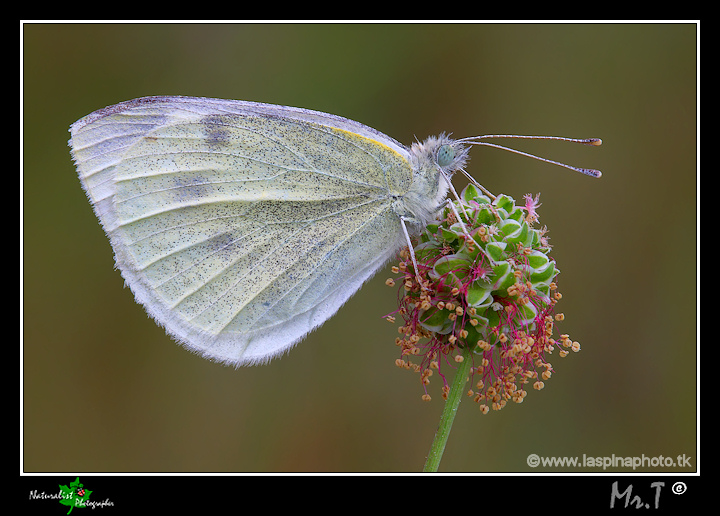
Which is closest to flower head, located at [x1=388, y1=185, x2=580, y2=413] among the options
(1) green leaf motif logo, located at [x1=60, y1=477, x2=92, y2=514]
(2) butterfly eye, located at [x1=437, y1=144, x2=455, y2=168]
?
(2) butterfly eye, located at [x1=437, y1=144, x2=455, y2=168]

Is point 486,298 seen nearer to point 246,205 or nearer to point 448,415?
point 448,415

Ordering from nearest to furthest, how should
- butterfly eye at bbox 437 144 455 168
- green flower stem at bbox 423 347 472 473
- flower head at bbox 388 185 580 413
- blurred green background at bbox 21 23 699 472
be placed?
green flower stem at bbox 423 347 472 473 < flower head at bbox 388 185 580 413 < butterfly eye at bbox 437 144 455 168 < blurred green background at bbox 21 23 699 472

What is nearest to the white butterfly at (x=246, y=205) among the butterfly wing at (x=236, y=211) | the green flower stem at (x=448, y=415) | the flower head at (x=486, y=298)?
the butterfly wing at (x=236, y=211)

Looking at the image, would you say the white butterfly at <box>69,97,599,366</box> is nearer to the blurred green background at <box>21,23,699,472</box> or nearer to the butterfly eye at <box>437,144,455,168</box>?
the butterfly eye at <box>437,144,455,168</box>

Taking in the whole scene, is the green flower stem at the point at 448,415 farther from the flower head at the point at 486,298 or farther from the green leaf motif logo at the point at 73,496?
the green leaf motif logo at the point at 73,496

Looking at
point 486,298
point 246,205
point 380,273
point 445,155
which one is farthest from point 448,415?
point 380,273

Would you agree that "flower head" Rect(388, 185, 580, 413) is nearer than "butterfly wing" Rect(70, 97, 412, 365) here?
Yes

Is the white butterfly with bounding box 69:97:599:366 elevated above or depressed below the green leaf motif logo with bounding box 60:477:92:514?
above
